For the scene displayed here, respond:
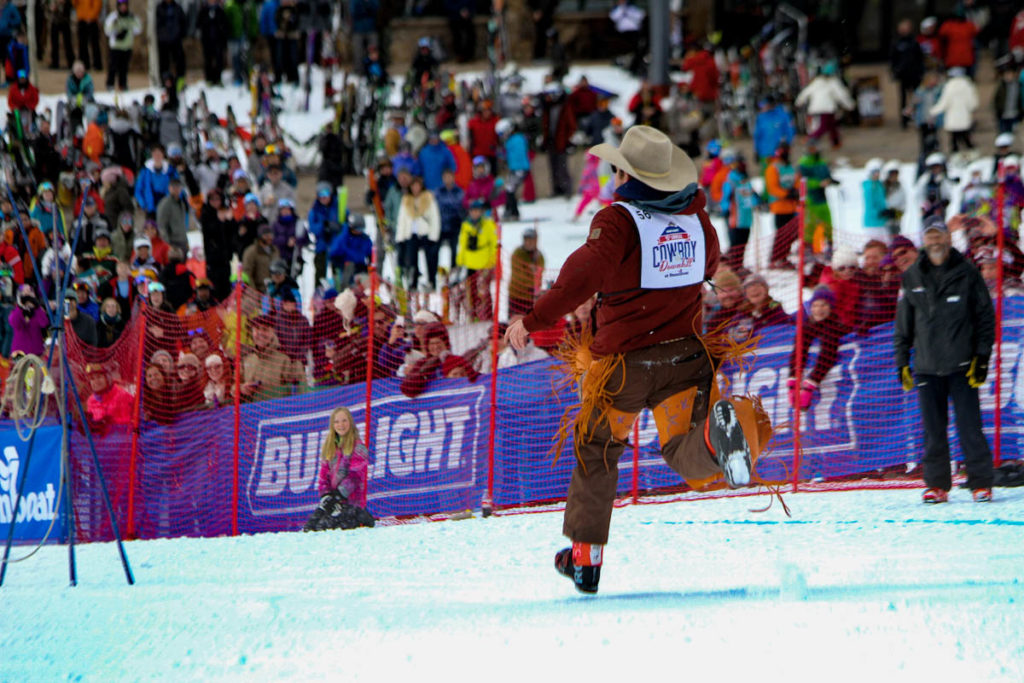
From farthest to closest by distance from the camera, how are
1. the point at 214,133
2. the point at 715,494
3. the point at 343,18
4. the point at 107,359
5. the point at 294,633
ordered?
the point at 343,18 < the point at 214,133 < the point at 107,359 < the point at 715,494 < the point at 294,633

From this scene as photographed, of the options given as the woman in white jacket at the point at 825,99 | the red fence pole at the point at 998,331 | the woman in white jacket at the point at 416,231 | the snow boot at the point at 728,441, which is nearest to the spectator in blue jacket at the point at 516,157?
the woman in white jacket at the point at 416,231

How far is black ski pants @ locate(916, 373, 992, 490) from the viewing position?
7.87m

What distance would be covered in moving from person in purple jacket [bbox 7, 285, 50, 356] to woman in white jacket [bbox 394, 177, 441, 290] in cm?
438

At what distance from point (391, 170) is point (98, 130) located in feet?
16.5

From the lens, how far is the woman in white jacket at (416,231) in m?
15.5

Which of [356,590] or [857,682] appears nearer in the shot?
[857,682]

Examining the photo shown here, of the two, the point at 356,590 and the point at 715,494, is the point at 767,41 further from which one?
the point at 356,590

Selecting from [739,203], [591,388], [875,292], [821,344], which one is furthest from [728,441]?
[739,203]

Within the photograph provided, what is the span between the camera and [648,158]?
17.7ft

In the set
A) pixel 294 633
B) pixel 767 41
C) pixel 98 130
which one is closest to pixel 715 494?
pixel 294 633

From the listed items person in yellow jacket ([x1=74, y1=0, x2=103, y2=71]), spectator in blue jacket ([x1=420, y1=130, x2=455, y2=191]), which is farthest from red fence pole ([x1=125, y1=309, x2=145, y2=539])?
person in yellow jacket ([x1=74, y1=0, x2=103, y2=71])

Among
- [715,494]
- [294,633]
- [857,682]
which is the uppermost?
[857,682]

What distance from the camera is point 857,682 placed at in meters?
4.33

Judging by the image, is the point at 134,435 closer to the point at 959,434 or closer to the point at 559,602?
the point at 559,602
